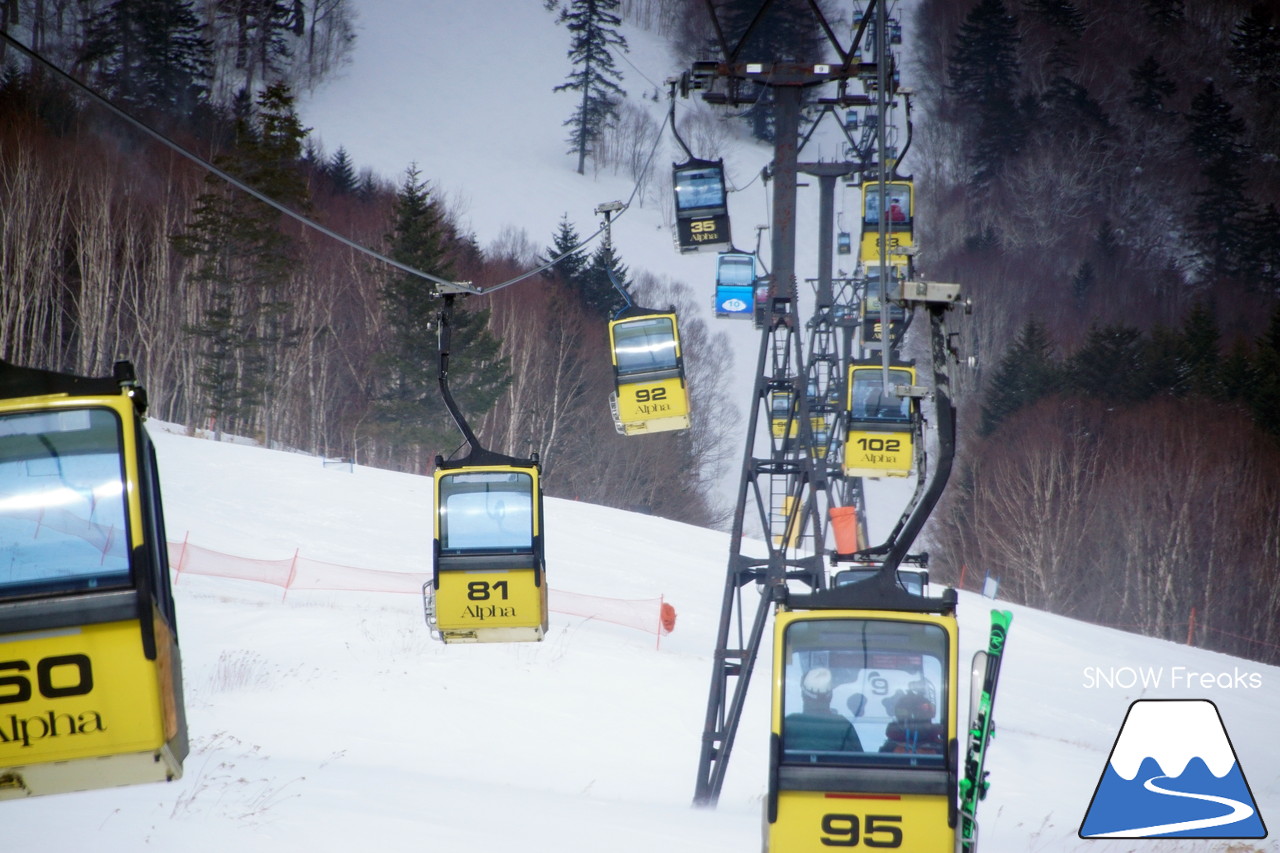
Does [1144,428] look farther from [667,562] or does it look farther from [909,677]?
[909,677]

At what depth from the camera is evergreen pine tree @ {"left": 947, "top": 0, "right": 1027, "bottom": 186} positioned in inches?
2965

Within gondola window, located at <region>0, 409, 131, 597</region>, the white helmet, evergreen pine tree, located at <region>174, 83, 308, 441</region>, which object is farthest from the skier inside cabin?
evergreen pine tree, located at <region>174, 83, 308, 441</region>

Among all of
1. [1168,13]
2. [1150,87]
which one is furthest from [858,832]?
[1168,13]

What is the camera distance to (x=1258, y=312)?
2429 inches

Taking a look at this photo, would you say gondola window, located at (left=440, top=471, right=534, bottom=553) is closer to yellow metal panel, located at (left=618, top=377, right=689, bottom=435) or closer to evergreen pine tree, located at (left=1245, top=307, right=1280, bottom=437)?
yellow metal panel, located at (left=618, top=377, right=689, bottom=435)

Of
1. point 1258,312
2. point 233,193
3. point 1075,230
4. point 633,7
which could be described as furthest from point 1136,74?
point 233,193

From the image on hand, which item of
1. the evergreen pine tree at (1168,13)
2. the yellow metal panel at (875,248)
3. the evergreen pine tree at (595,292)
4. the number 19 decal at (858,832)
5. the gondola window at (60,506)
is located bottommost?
the number 19 decal at (858,832)

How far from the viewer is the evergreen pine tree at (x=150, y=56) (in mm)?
60188

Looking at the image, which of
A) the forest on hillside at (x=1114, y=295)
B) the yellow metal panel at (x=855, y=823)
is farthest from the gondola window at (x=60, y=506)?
the forest on hillside at (x=1114, y=295)

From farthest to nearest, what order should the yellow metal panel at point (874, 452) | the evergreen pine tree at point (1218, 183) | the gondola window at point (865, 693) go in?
the evergreen pine tree at point (1218, 183) < the yellow metal panel at point (874, 452) < the gondola window at point (865, 693)

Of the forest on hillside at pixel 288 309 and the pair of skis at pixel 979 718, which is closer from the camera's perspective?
the pair of skis at pixel 979 718

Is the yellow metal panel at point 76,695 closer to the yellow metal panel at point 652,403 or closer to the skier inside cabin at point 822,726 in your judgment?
the skier inside cabin at point 822,726

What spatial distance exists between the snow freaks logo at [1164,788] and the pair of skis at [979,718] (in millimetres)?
2284

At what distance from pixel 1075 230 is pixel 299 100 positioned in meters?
52.3
